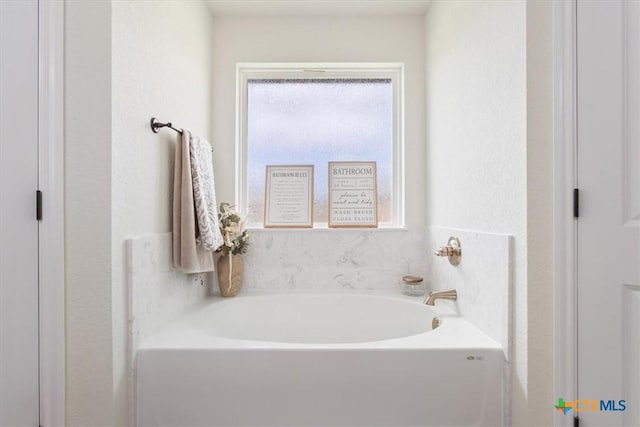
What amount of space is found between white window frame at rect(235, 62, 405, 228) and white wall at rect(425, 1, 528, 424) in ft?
0.74

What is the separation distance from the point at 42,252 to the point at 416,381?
1.34 m

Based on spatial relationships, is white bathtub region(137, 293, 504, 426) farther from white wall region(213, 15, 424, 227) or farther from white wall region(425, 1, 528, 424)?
white wall region(213, 15, 424, 227)

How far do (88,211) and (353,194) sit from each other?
1.46 meters

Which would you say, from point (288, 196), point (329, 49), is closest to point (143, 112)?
point (288, 196)

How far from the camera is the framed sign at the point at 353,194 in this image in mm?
2191

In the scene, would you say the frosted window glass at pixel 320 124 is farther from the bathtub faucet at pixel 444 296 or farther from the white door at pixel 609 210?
the white door at pixel 609 210

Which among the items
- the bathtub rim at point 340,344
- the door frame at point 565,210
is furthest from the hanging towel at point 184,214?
the door frame at point 565,210

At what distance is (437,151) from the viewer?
1.97 meters

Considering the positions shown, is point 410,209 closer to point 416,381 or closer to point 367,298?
point 367,298

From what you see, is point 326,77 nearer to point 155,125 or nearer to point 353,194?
point 353,194

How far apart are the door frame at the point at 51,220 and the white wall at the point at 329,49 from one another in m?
1.06

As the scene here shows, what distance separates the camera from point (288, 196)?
2227mm

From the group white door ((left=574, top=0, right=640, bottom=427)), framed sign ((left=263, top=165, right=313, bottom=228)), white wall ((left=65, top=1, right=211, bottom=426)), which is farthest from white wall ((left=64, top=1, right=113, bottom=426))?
white door ((left=574, top=0, right=640, bottom=427))

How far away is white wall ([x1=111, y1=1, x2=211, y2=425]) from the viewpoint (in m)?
1.20
